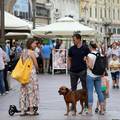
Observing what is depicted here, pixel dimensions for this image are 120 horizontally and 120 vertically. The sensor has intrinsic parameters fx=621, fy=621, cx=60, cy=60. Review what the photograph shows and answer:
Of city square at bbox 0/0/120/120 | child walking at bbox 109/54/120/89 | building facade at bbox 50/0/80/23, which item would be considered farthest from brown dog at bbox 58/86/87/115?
building facade at bbox 50/0/80/23

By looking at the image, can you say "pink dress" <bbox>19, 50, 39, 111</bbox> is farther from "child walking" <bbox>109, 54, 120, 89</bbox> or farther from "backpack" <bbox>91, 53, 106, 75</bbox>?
"child walking" <bbox>109, 54, 120, 89</bbox>

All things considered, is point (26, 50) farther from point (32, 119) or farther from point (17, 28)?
point (17, 28)

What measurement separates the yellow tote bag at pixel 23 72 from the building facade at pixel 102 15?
235 ft

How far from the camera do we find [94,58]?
47.2 feet

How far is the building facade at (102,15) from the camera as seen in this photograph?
91.1 meters

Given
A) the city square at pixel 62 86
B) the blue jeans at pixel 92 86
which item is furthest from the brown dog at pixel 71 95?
the blue jeans at pixel 92 86

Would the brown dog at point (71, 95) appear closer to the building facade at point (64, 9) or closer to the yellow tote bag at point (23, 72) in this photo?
the yellow tote bag at point (23, 72)

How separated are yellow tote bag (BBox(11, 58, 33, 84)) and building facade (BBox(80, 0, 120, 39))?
2826 inches

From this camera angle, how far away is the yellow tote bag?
14.4 meters

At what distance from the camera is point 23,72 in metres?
14.4

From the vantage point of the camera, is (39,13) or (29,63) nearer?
(29,63)

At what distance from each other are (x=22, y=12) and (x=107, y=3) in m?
50.9

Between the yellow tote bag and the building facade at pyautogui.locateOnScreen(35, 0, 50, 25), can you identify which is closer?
the yellow tote bag

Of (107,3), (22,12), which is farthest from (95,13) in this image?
(22,12)
